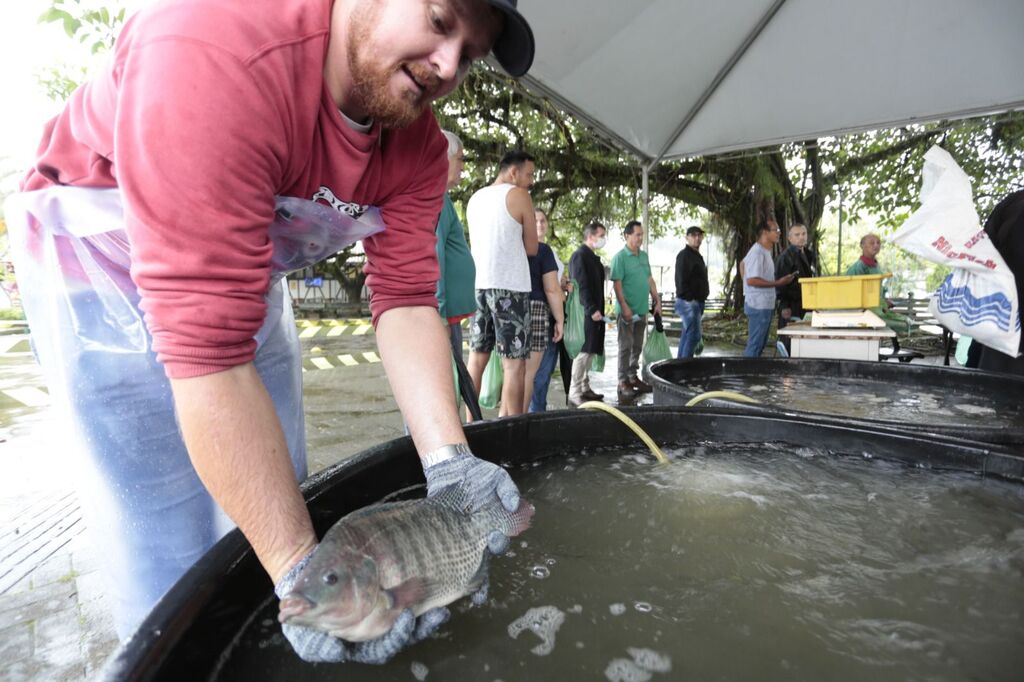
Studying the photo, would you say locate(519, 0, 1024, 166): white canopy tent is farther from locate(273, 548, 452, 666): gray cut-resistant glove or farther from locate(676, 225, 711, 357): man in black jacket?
locate(273, 548, 452, 666): gray cut-resistant glove

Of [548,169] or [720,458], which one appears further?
[548,169]

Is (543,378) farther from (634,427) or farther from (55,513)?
(55,513)

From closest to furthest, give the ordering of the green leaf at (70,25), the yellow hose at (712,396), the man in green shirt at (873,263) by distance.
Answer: the green leaf at (70,25) → the yellow hose at (712,396) → the man in green shirt at (873,263)

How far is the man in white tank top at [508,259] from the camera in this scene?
3.53m

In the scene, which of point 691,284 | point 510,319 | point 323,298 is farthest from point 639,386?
point 323,298

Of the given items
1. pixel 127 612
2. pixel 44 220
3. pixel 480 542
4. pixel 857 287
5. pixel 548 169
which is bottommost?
pixel 127 612

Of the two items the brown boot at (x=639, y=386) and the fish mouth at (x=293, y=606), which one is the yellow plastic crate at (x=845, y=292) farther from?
the fish mouth at (x=293, y=606)

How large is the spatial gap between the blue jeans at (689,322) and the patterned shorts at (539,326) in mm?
2612

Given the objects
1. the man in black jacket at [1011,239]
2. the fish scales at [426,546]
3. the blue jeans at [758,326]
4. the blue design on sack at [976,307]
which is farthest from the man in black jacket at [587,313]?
the fish scales at [426,546]

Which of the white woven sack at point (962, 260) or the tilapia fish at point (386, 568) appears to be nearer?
the tilapia fish at point (386, 568)

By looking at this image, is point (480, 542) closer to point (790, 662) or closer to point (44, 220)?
point (790, 662)

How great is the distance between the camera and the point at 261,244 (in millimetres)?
Answer: 857

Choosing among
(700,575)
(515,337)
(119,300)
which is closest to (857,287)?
(515,337)

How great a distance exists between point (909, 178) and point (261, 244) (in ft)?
36.8
